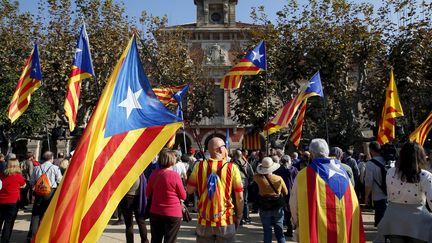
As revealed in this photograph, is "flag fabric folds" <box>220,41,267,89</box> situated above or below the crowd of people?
above

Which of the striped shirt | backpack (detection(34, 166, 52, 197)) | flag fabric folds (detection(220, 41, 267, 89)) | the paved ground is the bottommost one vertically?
the paved ground

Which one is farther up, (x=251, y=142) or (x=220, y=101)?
(x=220, y=101)

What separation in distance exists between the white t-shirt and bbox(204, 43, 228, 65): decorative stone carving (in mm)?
33961

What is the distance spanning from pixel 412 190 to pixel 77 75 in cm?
832

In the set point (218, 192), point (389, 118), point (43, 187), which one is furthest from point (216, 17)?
point (218, 192)

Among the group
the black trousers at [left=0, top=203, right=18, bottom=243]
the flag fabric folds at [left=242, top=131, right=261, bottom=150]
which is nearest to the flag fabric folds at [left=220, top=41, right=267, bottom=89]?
the black trousers at [left=0, top=203, right=18, bottom=243]

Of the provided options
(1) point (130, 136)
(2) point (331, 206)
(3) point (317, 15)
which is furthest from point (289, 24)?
(1) point (130, 136)

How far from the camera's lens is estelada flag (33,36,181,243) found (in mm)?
2871

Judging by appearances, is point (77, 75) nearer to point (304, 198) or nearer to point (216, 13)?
point (304, 198)

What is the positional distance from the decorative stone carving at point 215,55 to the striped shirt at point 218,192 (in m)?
33.3

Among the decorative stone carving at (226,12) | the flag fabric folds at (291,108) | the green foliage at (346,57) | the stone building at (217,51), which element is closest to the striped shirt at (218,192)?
the flag fabric folds at (291,108)

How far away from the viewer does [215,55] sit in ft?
127

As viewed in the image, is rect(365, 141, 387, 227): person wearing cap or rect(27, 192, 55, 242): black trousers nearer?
rect(365, 141, 387, 227): person wearing cap

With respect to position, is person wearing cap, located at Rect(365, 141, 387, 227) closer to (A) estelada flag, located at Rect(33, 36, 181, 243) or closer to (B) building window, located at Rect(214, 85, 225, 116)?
(A) estelada flag, located at Rect(33, 36, 181, 243)
